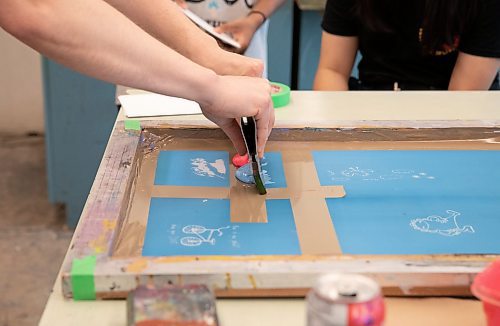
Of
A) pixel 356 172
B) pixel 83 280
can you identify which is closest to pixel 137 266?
pixel 83 280

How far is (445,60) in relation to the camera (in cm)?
164

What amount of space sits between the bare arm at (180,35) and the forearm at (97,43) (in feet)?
0.90

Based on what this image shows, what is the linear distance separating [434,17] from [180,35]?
26.8 inches

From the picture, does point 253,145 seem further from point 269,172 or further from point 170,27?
point 170,27

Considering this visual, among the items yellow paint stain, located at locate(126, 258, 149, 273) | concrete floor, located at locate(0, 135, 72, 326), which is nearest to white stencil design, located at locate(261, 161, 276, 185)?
yellow paint stain, located at locate(126, 258, 149, 273)

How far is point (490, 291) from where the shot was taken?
0.64 metres

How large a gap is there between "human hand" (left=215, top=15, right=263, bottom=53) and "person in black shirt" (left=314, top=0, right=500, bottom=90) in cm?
22

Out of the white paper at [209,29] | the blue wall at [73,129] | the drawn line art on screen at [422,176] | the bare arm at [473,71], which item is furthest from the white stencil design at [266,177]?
the blue wall at [73,129]

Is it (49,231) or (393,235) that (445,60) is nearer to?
(393,235)

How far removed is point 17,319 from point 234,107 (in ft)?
4.14

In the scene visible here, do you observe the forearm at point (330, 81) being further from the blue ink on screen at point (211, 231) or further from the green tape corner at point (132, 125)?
the blue ink on screen at point (211, 231)

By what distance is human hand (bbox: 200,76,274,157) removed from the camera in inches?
35.5

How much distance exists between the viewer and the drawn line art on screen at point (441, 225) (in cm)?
89

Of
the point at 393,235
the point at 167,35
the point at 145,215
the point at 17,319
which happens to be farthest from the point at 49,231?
the point at 393,235
